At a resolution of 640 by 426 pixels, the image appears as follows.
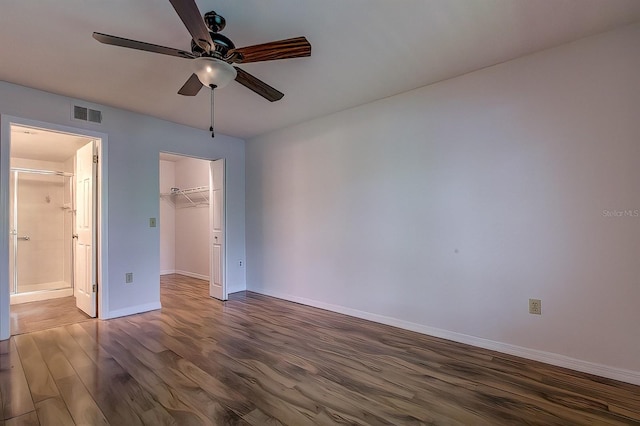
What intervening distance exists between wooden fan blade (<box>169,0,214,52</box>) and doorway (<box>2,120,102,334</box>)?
2.63m

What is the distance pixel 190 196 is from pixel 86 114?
3.22 meters

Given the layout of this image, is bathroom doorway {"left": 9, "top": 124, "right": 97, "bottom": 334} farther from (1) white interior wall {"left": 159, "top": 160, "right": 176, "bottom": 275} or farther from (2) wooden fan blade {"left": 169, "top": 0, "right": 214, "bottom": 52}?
(2) wooden fan blade {"left": 169, "top": 0, "right": 214, "bottom": 52}

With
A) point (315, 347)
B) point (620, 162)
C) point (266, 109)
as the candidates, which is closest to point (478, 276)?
point (620, 162)

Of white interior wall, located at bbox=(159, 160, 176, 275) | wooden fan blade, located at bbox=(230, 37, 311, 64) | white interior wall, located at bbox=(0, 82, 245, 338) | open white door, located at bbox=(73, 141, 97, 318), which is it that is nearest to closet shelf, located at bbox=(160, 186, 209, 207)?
white interior wall, located at bbox=(159, 160, 176, 275)

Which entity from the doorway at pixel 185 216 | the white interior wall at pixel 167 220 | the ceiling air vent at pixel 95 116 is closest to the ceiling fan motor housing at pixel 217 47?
the ceiling air vent at pixel 95 116

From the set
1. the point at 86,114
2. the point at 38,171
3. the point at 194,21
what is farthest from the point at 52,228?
the point at 194,21

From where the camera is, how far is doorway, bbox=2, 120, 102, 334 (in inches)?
145

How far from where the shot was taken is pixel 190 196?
6.61 m

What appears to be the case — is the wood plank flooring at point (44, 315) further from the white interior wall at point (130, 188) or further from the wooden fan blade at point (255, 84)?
the wooden fan blade at point (255, 84)

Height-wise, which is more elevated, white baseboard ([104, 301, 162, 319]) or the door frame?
the door frame

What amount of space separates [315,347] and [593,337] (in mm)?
2180

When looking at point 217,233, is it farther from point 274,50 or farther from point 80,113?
point 274,50

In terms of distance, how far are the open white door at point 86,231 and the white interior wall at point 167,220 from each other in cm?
264

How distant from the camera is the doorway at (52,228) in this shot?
12.1 feet
